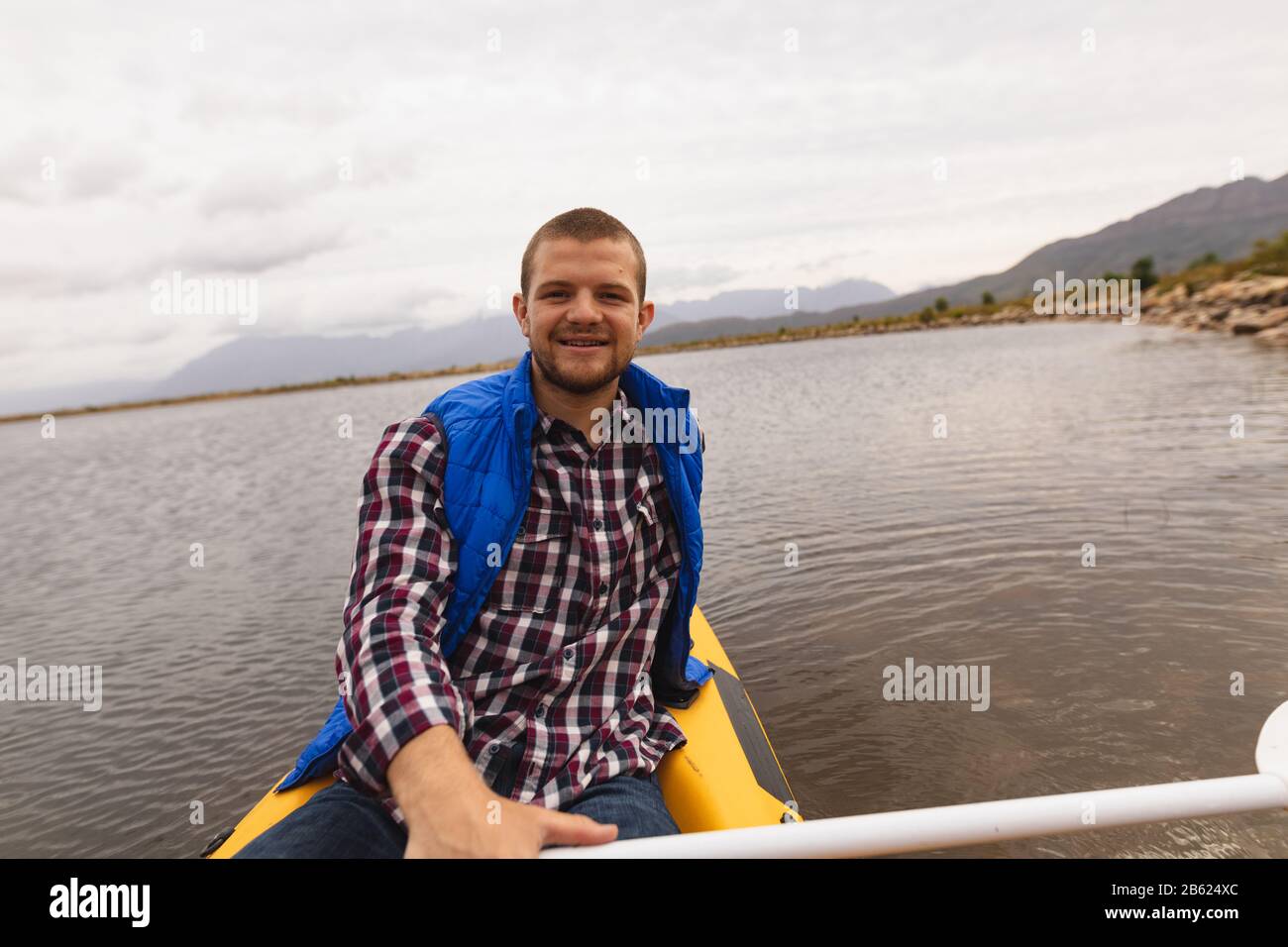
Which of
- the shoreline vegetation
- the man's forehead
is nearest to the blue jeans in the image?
the man's forehead

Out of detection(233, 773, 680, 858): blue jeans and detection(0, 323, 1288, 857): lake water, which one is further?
detection(0, 323, 1288, 857): lake water

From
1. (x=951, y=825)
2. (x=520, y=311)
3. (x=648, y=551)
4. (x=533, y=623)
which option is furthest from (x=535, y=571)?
(x=951, y=825)

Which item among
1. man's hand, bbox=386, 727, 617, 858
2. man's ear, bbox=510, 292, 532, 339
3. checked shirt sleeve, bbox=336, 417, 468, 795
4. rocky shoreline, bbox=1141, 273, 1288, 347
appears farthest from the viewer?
rocky shoreline, bbox=1141, 273, 1288, 347

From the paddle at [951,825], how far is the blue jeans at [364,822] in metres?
0.42

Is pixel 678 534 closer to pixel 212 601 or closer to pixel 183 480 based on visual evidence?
pixel 212 601

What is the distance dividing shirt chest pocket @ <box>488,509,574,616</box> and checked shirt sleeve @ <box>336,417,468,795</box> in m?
0.21

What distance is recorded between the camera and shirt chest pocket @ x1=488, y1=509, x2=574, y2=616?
8.59ft

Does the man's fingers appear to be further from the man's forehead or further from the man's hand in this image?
the man's forehead

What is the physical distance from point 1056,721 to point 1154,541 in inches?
171

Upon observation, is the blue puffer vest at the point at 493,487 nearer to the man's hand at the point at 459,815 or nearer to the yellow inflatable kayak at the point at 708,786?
the yellow inflatable kayak at the point at 708,786

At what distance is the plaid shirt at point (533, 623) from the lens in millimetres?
2195

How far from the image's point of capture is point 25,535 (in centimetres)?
1611

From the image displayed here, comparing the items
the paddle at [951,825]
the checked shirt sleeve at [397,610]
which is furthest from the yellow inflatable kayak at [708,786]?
the paddle at [951,825]

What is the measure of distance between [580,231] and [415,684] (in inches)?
69.1
